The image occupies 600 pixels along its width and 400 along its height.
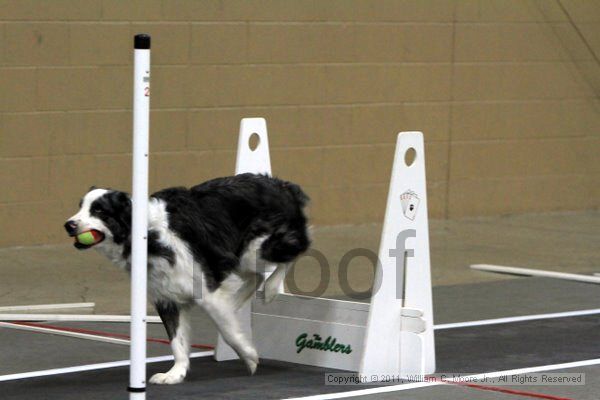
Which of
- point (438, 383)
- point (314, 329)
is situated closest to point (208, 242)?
point (314, 329)

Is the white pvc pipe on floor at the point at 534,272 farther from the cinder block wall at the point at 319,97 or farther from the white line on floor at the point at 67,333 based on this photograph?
the white line on floor at the point at 67,333

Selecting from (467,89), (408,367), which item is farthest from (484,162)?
(408,367)

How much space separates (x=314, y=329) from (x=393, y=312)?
0.53 meters

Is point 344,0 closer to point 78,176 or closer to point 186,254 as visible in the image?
point 78,176

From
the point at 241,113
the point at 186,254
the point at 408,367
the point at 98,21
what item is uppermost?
the point at 98,21

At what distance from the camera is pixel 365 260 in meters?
11.2

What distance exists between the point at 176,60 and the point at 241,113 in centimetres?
83

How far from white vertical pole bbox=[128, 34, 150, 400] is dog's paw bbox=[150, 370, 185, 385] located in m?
1.05

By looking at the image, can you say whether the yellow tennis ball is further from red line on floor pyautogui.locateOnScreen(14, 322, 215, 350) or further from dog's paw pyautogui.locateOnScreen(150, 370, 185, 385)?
red line on floor pyautogui.locateOnScreen(14, 322, 215, 350)

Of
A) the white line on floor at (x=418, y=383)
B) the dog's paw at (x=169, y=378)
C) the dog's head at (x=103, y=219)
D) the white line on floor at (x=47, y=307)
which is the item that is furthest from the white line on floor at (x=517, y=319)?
the dog's head at (x=103, y=219)

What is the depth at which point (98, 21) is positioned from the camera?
11.2 m

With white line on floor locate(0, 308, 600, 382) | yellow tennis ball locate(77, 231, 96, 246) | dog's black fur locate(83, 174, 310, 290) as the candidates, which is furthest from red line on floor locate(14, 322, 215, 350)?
yellow tennis ball locate(77, 231, 96, 246)

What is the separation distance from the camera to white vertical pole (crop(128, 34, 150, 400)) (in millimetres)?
5426

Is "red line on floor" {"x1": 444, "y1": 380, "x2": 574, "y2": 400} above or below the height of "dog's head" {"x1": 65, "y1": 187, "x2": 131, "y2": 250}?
below
